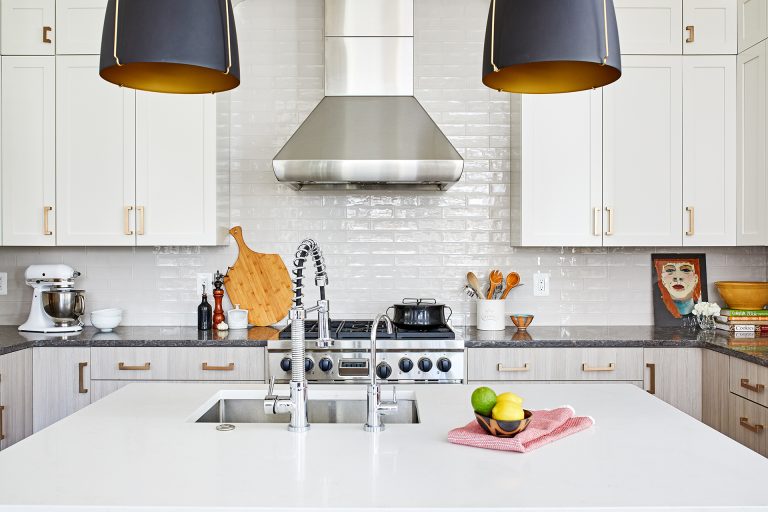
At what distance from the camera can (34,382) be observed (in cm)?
358

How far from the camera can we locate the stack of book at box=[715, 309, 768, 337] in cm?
375

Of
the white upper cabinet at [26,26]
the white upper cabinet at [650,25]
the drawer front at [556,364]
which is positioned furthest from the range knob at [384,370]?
the white upper cabinet at [26,26]

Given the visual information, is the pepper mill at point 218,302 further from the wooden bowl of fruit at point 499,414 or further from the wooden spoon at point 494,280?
the wooden bowl of fruit at point 499,414

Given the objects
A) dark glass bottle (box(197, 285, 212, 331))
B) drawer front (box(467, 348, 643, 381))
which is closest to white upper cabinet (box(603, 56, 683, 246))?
drawer front (box(467, 348, 643, 381))

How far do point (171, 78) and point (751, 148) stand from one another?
127 inches

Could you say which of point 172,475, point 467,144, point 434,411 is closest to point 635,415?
point 434,411

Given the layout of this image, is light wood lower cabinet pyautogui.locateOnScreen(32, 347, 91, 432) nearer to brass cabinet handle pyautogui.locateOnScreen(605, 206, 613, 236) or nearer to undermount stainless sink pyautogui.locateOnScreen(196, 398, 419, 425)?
undermount stainless sink pyautogui.locateOnScreen(196, 398, 419, 425)

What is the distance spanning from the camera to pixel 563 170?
152 inches

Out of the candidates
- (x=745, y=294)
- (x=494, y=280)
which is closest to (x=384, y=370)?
(x=494, y=280)

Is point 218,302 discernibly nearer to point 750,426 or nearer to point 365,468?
point 365,468

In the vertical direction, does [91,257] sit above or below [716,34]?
below

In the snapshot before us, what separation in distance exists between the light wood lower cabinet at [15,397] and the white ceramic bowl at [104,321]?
0.42 metres

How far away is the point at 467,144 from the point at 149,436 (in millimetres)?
2907

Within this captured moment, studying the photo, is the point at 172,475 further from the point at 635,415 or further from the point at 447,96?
the point at 447,96
